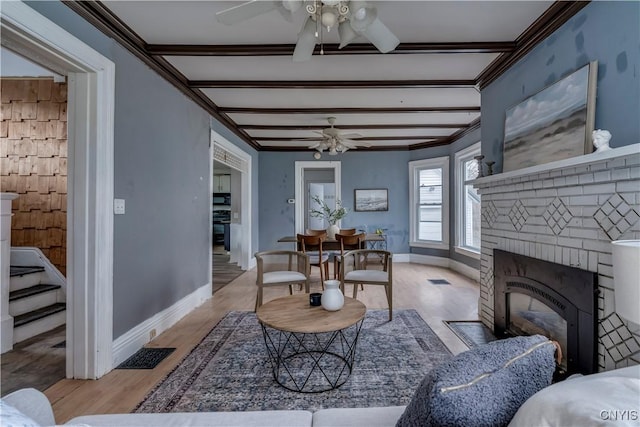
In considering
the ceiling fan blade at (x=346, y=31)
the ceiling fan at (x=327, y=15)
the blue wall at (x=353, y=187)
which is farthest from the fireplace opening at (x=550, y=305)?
the blue wall at (x=353, y=187)

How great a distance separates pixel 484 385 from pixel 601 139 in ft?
5.74

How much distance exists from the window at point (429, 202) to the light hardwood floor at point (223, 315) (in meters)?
0.64

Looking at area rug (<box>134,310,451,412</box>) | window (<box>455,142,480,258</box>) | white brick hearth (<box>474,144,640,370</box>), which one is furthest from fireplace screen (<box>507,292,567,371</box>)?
window (<box>455,142,480,258</box>)

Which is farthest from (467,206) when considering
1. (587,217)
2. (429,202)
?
(587,217)

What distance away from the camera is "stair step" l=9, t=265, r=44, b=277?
3074 mm

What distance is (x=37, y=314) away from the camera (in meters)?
2.87

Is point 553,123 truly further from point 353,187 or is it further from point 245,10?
point 353,187

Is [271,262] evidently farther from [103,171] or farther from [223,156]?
[103,171]

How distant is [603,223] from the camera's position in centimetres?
174

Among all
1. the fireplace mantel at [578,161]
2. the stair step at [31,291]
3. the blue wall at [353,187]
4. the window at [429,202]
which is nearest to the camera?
the fireplace mantel at [578,161]

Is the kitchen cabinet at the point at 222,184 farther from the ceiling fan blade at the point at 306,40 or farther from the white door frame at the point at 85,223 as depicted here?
the ceiling fan blade at the point at 306,40

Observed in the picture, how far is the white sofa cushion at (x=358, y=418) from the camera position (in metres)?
1.02

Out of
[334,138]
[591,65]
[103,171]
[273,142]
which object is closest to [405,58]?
[591,65]

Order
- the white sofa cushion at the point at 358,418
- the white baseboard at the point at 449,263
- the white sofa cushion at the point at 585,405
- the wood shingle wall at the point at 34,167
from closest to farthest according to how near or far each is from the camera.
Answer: the white sofa cushion at the point at 585,405 < the white sofa cushion at the point at 358,418 < the wood shingle wall at the point at 34,167 < the white baseboard at the point at 449,263
